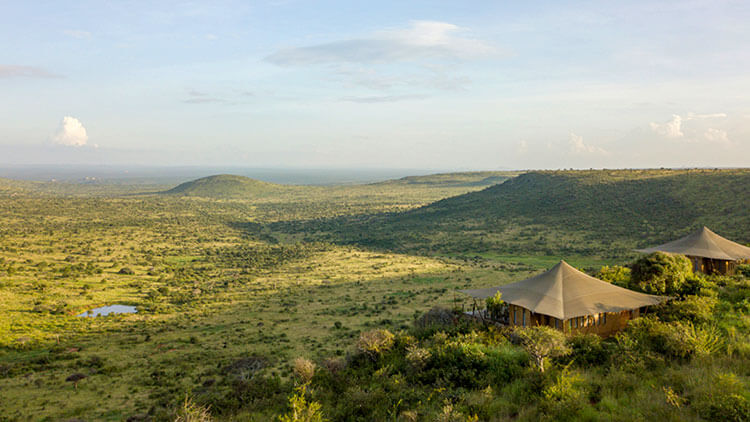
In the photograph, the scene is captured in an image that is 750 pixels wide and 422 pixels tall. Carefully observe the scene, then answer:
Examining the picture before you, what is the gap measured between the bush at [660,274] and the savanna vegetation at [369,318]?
2.7 inches

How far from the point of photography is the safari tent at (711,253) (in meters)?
20.0

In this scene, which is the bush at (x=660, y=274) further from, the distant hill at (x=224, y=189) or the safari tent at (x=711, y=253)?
the distant hill at (x=224, y=189)

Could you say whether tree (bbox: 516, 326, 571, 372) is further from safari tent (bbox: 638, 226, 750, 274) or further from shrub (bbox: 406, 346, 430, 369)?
safari tent (bbox: 638, 226, 750, 274)

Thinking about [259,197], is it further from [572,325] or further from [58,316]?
[572,325]

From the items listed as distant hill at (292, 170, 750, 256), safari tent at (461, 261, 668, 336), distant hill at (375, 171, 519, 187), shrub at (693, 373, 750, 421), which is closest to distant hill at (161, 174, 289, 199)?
distant hill at (375, 171, 519, 187)

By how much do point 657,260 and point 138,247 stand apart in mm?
68892

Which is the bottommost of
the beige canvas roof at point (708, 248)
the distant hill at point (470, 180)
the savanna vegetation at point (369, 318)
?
the savanna vegetation at point (369, 318)

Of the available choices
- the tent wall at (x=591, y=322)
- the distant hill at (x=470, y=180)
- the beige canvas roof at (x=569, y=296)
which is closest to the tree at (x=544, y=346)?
the beige canvas roof at (x=569, y=296)

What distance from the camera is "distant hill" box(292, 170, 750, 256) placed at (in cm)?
5169

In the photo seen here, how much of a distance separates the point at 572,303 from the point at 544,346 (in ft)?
13.2

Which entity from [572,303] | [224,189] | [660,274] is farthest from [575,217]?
[224,189]

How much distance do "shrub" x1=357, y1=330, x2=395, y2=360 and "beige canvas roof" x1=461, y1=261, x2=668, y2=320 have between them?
177 inches

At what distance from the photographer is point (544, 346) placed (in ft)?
34.3

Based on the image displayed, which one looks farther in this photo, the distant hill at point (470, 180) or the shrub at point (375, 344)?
the distant hill at point (470, 180)
